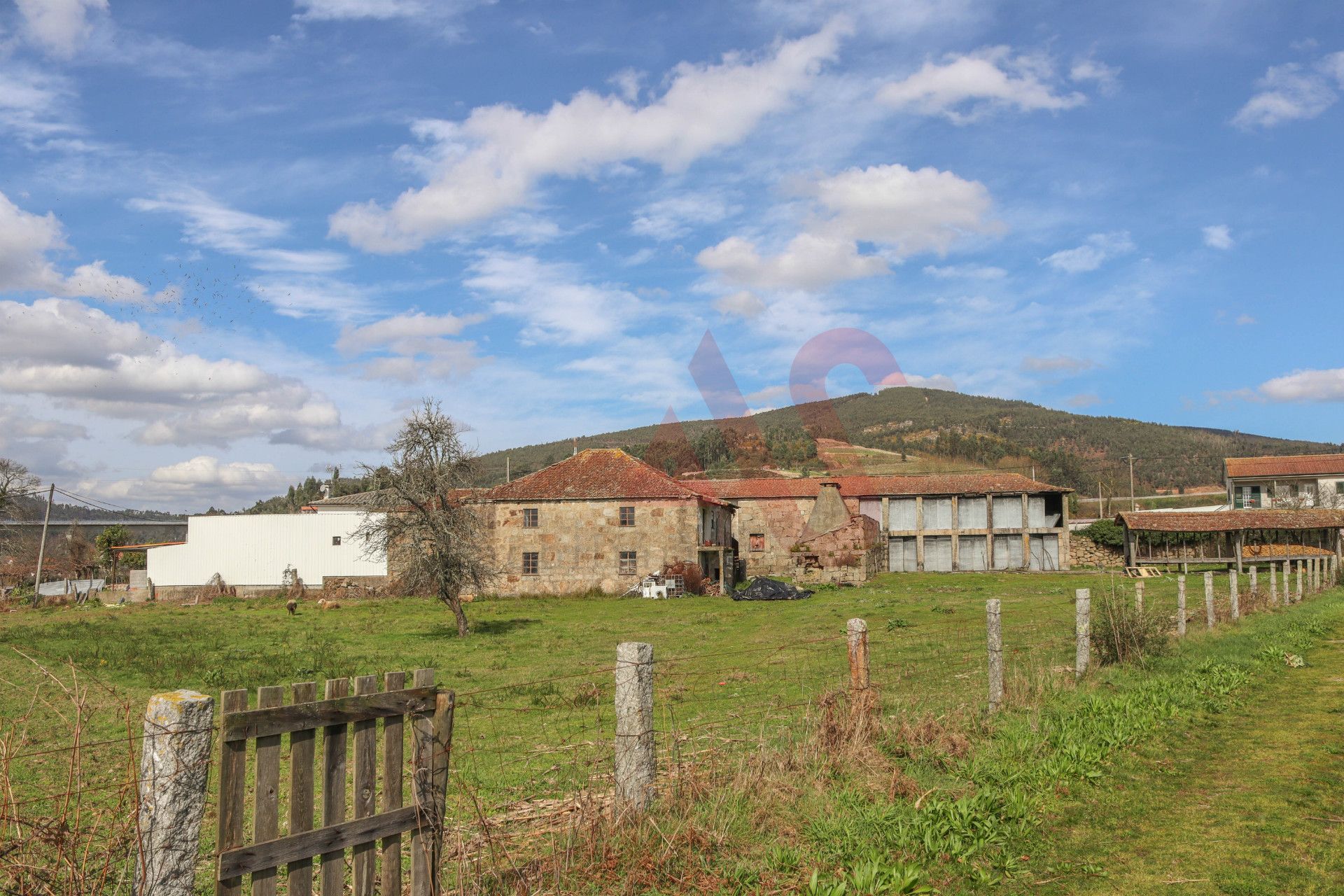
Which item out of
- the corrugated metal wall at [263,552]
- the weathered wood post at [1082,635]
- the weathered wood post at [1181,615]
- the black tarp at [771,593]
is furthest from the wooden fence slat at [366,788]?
the corrugated metal wall at [263,552]

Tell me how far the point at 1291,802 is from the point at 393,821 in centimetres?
625

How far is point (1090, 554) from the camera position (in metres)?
54.2

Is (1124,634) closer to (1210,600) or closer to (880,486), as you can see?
(1210,600)

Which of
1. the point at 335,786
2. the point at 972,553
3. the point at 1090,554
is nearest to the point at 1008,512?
the point at 972,553

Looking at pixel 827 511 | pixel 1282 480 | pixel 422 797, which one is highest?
pixel 1282 480

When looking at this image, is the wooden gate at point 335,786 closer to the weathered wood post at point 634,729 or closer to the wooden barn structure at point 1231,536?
the weathered wood post at point 634,729

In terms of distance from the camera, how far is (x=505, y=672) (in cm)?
1692

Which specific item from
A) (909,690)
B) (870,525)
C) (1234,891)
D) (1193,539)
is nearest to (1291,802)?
(1234,891)

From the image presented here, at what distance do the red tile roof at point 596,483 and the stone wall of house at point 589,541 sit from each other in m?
0.31

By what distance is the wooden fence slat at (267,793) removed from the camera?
3.62 meters

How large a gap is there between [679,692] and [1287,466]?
6985cm

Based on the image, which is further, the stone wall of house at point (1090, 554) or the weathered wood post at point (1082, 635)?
the stone wall of house at point (1090, 554)

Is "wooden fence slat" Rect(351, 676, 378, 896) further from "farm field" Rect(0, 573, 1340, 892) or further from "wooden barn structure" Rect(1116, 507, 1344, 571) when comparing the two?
"wooden barn structure" Rect(1116, 507, 1344, 571)

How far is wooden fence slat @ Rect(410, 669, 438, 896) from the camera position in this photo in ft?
14.3
